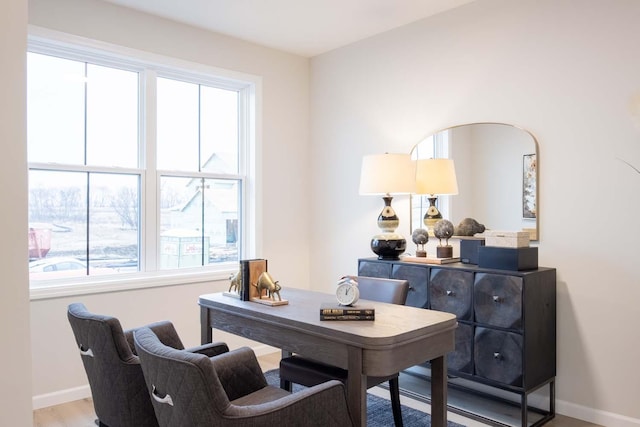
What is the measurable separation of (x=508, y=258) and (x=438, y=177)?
0.84m

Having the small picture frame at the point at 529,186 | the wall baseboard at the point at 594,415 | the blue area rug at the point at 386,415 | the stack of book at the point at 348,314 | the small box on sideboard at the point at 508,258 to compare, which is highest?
the small picture frame at the point at 529,186

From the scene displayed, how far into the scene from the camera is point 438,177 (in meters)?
3.42

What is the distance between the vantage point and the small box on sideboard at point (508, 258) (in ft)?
9.09

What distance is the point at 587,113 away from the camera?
286 centimetres

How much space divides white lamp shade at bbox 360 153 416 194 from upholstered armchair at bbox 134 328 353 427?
→ 5.90ft

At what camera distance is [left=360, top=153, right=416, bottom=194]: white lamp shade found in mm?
3326

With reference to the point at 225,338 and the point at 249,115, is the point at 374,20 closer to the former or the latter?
the point at 249,115

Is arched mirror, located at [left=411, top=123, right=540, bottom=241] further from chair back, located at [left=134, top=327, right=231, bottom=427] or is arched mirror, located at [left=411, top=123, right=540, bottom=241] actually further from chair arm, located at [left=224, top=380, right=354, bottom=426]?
chair back, located at [left=134, top=327, right=231, bottom=427]

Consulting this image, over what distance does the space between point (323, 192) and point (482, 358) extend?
2.15 meters

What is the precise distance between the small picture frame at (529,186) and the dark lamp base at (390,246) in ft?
2.73

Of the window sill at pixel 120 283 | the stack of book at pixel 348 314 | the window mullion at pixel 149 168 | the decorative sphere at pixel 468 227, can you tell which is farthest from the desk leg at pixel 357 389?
the window mullion at pixel 149 168

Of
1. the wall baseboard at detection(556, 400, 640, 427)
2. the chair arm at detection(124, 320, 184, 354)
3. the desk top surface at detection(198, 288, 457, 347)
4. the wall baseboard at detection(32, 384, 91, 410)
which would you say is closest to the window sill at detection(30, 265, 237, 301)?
the wall baseboard at detection(32, 384, 91, 410)

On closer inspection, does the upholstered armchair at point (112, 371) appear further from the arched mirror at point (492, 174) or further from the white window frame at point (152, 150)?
the arched mirror at point (492, 174)

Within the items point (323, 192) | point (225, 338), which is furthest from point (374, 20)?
point (225, 338)
